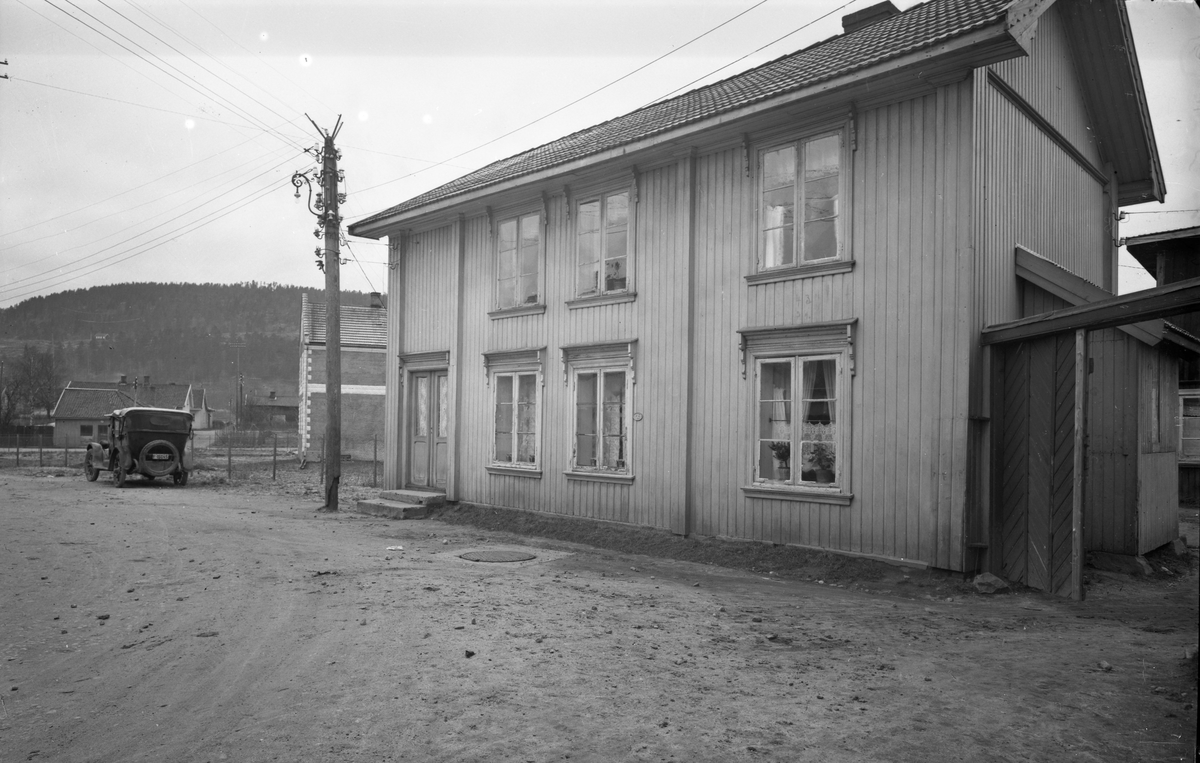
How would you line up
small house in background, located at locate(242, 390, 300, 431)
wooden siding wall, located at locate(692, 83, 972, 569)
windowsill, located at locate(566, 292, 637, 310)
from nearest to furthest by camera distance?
1. wooden siding wall, located at locate(692, 83, 972, 569)
2. windowsill, located at locate(566, 292, 637, 310)
3. small house in background, located at locate(242, 390, 300, 431)

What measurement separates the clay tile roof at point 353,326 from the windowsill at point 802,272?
30223 mm

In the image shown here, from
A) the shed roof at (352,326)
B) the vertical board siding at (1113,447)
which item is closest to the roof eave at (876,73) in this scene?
the vertical board siding at (1113,447)

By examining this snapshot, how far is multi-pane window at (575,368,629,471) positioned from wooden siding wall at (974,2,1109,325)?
17.8 feet

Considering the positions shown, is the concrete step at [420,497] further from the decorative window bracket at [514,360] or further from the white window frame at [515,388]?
the decorative window bracket at [514,360]

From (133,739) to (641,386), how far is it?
864 cm

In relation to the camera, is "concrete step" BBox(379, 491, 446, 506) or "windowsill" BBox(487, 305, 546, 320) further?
"concrete step" BBox(379, 491, 446, 506)

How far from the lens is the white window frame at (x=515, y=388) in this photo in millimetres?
13695

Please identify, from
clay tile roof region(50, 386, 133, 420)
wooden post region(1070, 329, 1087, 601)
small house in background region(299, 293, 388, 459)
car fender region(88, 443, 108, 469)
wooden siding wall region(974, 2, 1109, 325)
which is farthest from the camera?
clay tile roof region(50, 386, 133, 420)

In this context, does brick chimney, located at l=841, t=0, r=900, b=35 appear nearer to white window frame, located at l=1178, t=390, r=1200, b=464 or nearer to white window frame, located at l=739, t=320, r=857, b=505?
white window frame, located at l=739, t=320, r=857, b=505

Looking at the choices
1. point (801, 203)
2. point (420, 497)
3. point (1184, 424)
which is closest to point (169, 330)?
point (420, 497)

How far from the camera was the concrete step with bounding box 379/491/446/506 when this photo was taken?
15297 millimetres

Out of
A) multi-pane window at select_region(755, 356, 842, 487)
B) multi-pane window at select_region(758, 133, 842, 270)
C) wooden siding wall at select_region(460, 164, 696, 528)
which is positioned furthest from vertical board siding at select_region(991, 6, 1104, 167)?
wooden siding wall at select_region(460, 164, 696, 528)

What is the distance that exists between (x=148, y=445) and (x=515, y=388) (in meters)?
14.0

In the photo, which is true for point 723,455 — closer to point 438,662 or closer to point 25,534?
point 438,662
